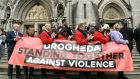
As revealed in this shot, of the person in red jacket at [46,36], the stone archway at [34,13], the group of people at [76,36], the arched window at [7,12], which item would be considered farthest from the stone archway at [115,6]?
the person in red jacket at [46,36]

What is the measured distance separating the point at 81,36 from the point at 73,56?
757 millimetres

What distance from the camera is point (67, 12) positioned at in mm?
21625

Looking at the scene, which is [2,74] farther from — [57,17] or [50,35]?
[57,17]

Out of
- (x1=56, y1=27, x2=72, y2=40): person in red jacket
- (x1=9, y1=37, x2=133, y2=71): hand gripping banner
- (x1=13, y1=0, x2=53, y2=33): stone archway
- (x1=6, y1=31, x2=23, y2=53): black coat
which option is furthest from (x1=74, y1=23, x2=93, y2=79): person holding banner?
(x1=13, y1=0, x2=53, y2=33): stone archway

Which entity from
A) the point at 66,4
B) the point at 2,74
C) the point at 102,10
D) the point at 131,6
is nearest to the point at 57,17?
the point at 66,4

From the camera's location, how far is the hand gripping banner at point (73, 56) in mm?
11875

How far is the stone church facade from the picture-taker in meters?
21.0

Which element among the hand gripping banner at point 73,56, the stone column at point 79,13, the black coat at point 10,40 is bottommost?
the hand gripping banner at point 73,56

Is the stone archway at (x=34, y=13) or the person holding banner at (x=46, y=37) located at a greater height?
the stone archway at (x=34, y=13)

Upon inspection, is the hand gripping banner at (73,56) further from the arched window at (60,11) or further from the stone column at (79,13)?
the arched window at (60,11)

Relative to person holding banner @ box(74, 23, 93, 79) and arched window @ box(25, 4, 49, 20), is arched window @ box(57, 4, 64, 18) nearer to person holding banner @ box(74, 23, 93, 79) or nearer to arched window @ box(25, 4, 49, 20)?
arched window @ box(25, 4, 49, 20)

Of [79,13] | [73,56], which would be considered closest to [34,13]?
[79,13]

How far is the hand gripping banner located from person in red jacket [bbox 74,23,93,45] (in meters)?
0.21

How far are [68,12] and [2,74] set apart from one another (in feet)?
30.4
